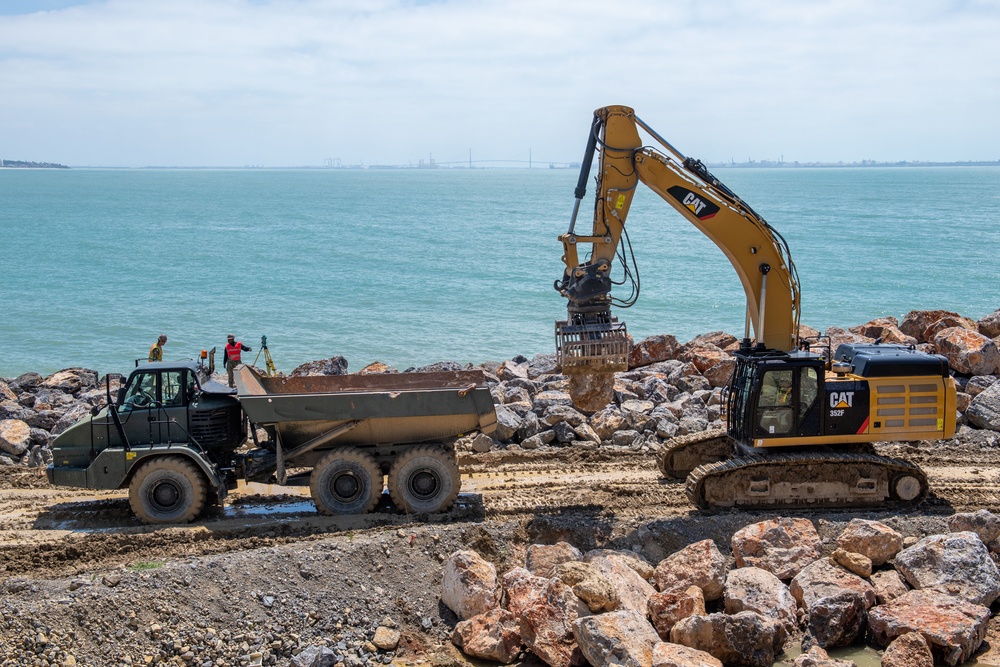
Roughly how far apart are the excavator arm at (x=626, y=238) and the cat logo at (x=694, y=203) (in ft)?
0.04

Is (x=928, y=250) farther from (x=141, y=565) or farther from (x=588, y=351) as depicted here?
(x=141, y=565)

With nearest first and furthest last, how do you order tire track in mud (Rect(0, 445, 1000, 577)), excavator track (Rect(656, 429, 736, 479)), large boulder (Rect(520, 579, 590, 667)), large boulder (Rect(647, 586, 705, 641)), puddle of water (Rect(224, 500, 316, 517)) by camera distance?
large boulder (Rect(520, 579, 590, 667)) → large boulder (Rect(647, 586, 705, 641)) → tire track in mud (Rect(0, 445, 1000, 577)) → puddle of water (Rect(224, 500, 316, 517)) → excavator track (Rect(656, 429, 736, 479))

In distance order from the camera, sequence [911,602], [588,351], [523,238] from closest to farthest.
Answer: [911,602] → [588,351] → [523,238]

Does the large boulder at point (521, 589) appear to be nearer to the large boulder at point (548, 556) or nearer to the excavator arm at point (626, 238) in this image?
the large boulder at point (548, 556)

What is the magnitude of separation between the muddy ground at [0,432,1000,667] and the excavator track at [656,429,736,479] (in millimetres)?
322

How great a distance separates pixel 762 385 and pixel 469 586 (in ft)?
15.3

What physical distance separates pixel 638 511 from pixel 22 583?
696 centimetres

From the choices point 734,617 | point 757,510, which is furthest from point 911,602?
point 757,510

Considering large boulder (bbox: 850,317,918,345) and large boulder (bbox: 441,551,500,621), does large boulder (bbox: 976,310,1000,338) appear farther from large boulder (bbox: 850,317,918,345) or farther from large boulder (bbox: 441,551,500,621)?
large boulder (bbox: 441,551,500,621)

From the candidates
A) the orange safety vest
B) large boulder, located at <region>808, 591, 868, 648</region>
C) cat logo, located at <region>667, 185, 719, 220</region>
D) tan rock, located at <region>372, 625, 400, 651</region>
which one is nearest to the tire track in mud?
tan rock, located at <region>372, 625, 400, 651</region>

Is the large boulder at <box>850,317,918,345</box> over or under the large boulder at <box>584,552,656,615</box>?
over

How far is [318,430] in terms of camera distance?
12305 mm

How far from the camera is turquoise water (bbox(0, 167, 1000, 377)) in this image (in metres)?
31.2

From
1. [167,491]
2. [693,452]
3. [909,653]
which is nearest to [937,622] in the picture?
[909,653]
